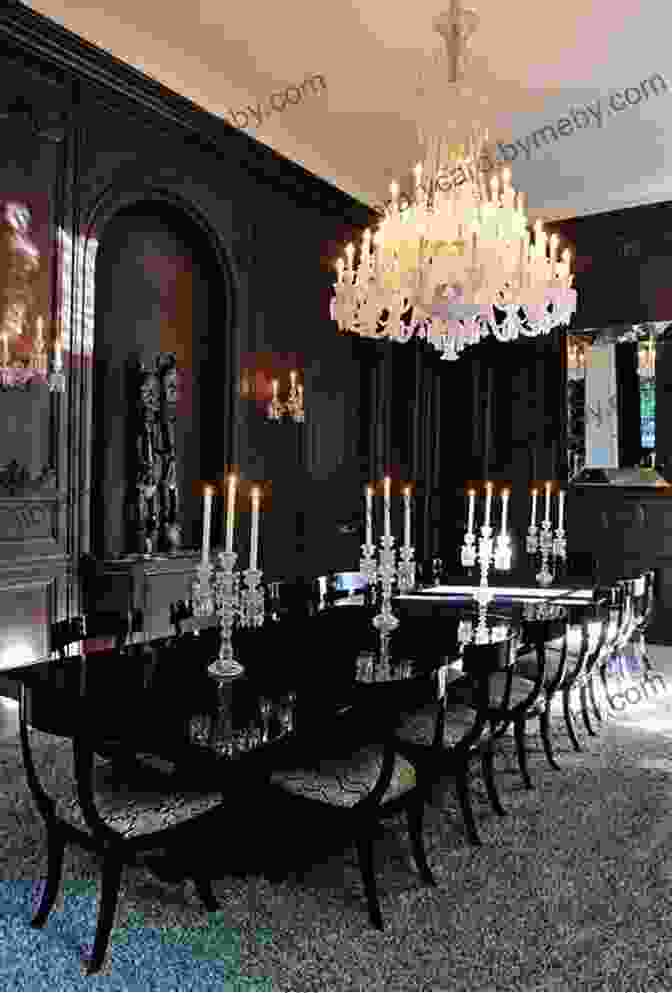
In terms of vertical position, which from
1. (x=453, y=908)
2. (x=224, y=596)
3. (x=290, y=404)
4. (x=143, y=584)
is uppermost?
(x=290, y=404)

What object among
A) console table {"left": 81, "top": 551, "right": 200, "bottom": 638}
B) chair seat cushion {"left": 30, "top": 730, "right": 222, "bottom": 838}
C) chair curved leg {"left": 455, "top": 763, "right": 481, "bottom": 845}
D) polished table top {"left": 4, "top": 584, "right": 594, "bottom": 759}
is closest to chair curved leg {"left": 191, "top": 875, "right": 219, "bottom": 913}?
chair seat cushion {"left": 30, "top": 730, "right": 222, "bottom": 838}

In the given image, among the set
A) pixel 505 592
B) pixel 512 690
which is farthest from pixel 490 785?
pixel 505 592

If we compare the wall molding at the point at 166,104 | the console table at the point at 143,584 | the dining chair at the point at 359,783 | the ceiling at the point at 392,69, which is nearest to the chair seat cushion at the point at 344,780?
the dining chair at the point at 359,783

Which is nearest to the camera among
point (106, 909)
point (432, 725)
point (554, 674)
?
point (106, 909)

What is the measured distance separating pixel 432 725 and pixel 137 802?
1206mm

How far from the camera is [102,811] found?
2098 mm

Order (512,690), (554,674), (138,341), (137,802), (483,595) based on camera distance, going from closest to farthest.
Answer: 1. (137,802)
2. (512,690)
3. (554,674)
4. (483,595)
5. (138,341)

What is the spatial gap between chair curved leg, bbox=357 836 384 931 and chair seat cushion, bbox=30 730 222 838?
1.50 feet

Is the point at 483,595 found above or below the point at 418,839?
above

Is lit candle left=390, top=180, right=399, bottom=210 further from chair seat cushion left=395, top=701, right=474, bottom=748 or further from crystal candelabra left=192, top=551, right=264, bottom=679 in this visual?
chair seat cushion left=395, top=701, right=474, bottom=748

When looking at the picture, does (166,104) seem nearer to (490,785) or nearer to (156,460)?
(156,460)

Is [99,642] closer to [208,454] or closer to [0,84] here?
[208,454]

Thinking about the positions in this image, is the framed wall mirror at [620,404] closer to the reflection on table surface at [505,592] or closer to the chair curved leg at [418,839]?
the reflection on table surface at [505,592]

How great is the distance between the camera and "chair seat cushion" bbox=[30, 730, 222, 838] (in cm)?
206
